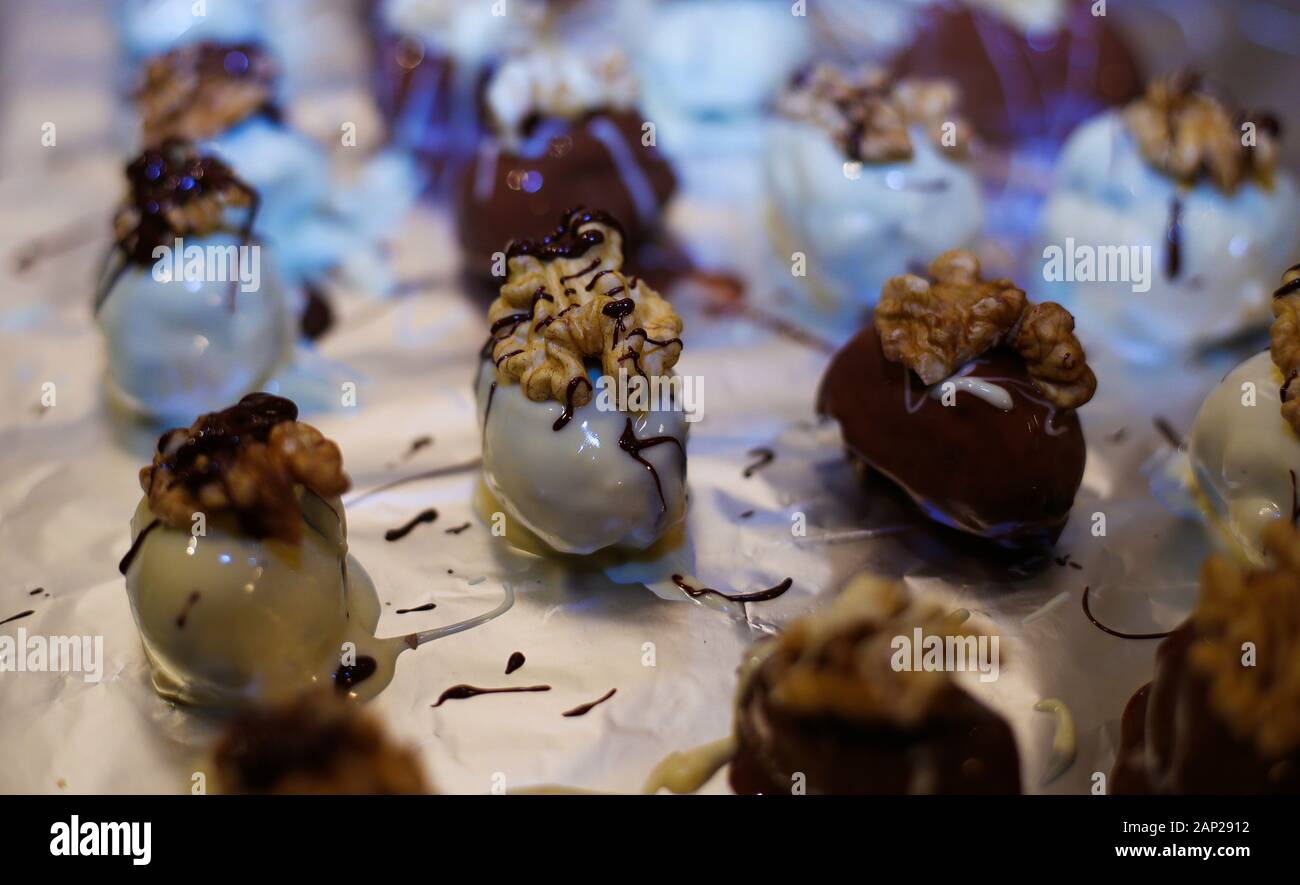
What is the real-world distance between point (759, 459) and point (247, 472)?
3.29 feet

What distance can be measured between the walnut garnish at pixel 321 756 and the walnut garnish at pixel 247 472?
10.8 inches

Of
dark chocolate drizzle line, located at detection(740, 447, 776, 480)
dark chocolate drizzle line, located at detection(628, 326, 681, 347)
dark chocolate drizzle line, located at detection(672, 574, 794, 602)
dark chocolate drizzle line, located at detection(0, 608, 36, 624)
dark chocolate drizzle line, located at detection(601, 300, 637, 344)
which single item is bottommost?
→ dark chocolate drizzle line, located at detection(0, 608, 36, 624)

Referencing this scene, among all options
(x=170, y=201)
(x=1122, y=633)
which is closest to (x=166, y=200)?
(x=170, y=201)

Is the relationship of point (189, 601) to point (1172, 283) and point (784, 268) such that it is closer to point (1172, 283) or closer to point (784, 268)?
point (784, 268)

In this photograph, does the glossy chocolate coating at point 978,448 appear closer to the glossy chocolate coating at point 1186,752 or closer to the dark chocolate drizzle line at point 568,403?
the glossy chocolate coating at point 1186,752

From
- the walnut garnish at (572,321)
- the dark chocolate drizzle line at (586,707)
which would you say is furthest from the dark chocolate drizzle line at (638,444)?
the dark chocolate drizzle line at (586,707)

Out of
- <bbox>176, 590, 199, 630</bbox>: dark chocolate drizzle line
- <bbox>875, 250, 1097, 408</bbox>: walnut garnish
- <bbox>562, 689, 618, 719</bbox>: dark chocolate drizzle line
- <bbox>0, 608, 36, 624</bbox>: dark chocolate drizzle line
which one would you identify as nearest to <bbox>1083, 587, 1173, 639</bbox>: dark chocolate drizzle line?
<bbox>875, 250, 1097, 408</bbox>: walnut garnish

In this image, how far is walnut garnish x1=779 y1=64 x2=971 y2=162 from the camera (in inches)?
98.7

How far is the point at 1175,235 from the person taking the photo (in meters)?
2.50

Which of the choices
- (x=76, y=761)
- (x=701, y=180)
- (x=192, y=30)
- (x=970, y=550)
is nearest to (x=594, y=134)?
(x=701, y=180)

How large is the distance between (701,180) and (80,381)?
4.88ft

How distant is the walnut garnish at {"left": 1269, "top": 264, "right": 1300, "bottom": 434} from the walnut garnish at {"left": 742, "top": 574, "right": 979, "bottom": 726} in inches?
28.6

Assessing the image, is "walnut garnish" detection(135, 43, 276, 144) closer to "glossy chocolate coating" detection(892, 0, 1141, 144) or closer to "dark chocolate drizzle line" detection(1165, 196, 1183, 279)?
"glossy chocolate coating" detection(892, 0, 1141, 144)
